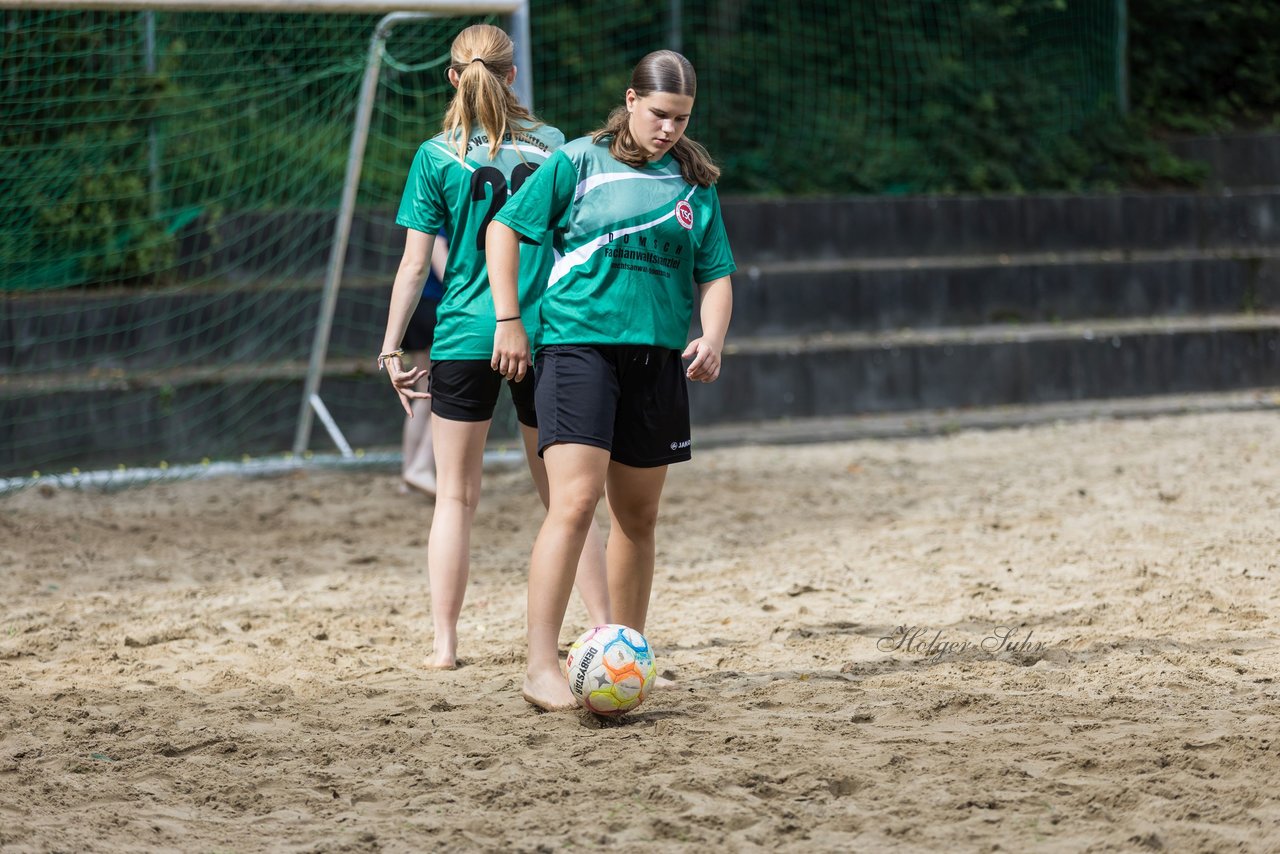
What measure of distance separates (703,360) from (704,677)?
98 cm

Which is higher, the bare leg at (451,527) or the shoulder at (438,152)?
the shoulder at (438,152)

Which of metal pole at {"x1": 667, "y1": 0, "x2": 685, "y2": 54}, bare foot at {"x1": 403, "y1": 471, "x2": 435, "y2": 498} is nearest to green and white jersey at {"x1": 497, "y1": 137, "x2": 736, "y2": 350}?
bare foot at {"x1": 403, "y1": 471, "x2": 435, "y2": 498}

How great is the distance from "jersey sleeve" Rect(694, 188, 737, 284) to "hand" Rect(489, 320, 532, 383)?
0.48 meters

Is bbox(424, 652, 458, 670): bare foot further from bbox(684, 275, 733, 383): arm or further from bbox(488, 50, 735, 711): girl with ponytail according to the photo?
bbox(684, 275, 733, 383): arm

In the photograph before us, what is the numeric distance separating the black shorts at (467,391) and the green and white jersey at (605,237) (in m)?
0.45

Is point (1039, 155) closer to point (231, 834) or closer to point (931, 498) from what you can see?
point (931, 498)

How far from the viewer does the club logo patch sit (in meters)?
3.12

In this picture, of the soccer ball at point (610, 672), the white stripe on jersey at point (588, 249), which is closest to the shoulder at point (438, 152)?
the white stripe on jersey at point (588, 249)

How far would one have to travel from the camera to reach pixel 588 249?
10.1ft

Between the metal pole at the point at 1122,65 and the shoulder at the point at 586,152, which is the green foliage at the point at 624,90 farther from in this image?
the shoulder at the point at 586,152

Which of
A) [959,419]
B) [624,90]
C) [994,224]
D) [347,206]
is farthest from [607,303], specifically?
[994,224]

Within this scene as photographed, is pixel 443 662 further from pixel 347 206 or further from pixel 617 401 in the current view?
pixel 347 206

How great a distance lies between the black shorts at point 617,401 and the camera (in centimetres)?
308

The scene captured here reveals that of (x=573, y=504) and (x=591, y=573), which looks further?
(x=591, y=573)
